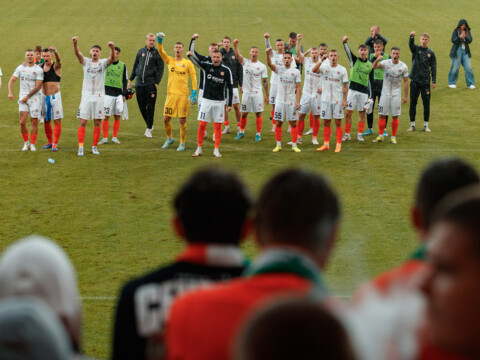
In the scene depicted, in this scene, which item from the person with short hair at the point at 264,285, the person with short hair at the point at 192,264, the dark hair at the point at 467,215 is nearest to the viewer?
the dark hair at the point at 467,215

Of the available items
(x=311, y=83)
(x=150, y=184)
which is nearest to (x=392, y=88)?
(x=311, y=83)

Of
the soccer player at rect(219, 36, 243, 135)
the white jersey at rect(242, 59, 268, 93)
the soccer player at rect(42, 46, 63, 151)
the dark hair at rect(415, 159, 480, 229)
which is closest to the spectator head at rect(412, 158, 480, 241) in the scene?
the dark hair at rect(415, 159, 480, 229)

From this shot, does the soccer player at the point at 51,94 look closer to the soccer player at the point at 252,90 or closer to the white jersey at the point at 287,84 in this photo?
the soccer player at the point at 252,90

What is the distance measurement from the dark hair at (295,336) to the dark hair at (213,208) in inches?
48.1

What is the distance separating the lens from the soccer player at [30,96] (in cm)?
1462

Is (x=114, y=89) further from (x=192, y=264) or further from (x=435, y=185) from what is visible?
(x=192, y=264)

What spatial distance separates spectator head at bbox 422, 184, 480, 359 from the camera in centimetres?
187

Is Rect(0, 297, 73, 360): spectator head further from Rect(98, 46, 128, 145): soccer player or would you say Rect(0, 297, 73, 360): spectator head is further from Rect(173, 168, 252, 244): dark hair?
Rect(98, 46, 128, 145): soccer player

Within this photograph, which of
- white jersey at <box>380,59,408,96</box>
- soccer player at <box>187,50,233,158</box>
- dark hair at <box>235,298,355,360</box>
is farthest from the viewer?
white jersey at <box>380,59,408,96</box>

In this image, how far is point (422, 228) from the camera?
308 cm

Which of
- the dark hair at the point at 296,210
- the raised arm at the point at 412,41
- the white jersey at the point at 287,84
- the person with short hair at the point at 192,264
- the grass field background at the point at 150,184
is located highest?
the raised arm at the point at 412,41

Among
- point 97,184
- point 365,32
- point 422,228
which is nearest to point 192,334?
point 422,228

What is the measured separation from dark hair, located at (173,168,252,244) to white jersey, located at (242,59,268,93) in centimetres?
1375

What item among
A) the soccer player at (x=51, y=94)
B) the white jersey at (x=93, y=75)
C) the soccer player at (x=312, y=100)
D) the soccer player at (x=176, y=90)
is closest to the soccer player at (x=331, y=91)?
the soccer player at (x=312, y=100)
